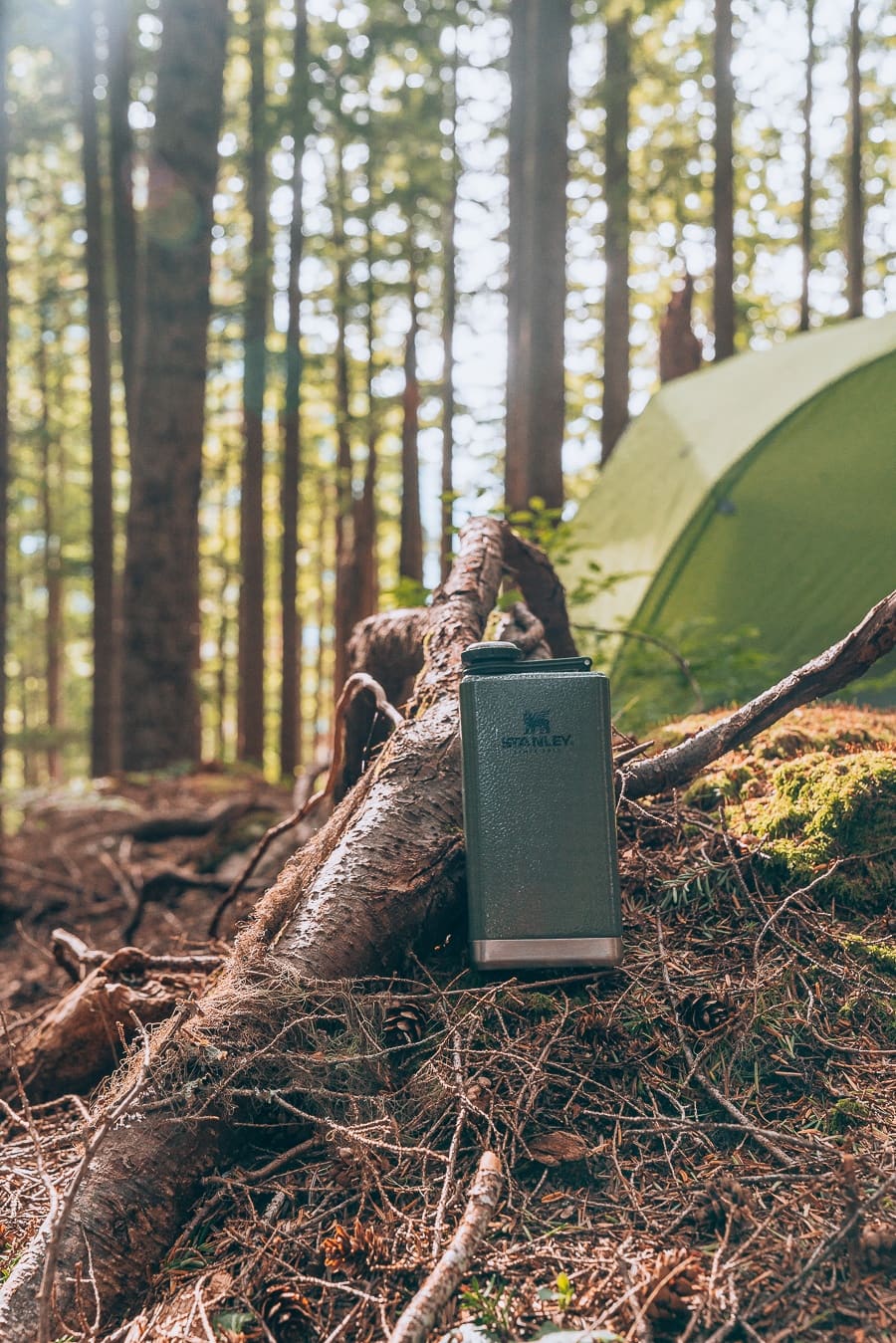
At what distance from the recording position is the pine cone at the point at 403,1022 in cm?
223

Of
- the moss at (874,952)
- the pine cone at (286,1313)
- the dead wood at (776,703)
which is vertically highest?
the dead wood at (776,703)

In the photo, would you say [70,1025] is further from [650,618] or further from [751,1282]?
[650,618]

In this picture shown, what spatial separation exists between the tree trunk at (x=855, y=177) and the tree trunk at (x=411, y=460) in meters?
7.83

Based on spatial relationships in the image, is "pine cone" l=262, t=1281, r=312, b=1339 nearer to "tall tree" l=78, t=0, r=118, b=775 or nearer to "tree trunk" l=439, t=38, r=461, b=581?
"tall tree" l=78, t=0, r=118, b=775

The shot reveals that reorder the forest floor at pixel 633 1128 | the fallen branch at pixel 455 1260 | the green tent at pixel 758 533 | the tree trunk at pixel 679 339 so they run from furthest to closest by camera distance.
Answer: the tree trunk at pixel 679 339 → the green tent at pixel 758 533 → the forest floor at pixel 633 1128 → the fallen branch at pixel 455 1260

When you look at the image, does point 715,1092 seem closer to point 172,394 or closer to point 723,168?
point 172,394

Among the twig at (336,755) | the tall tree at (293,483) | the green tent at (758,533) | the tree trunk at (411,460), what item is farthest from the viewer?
the tree trunk at (411,460)

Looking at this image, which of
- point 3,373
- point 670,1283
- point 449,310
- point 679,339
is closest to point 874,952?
point 670,1283

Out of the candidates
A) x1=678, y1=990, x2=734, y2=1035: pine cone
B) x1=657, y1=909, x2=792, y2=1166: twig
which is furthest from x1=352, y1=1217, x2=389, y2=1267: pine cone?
x1=678, y1=990, x2=734, y2=1035: pine cone

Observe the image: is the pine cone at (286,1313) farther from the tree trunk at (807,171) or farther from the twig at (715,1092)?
the tree trunk at (807,171)

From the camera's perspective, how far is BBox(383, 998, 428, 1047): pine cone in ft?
7.33

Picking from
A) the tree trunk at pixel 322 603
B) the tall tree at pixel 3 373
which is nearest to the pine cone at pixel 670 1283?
the tall tree at pixel 3 373

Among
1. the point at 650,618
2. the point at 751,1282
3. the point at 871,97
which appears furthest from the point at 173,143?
the point at 871,97

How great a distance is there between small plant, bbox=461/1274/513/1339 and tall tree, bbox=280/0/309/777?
13.6 metres
